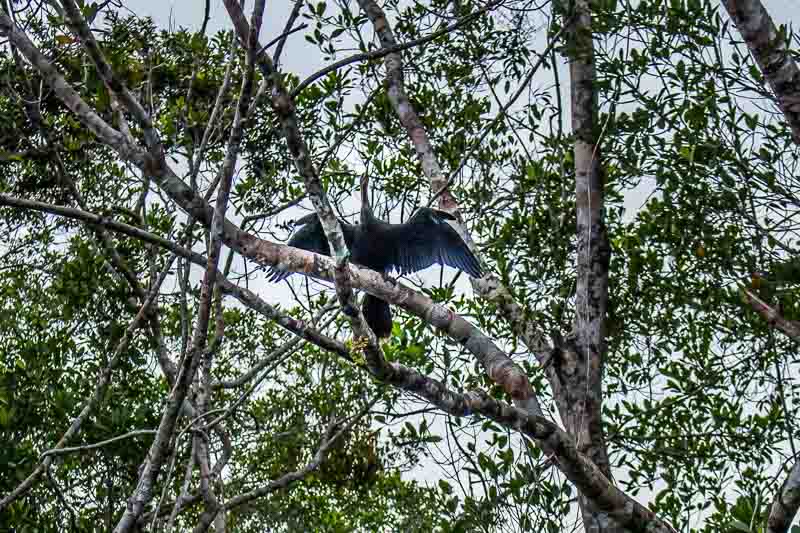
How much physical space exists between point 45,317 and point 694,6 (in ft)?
14.8

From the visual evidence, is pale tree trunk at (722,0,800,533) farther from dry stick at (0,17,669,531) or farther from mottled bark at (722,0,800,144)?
dry stick at (0,17,669,531)

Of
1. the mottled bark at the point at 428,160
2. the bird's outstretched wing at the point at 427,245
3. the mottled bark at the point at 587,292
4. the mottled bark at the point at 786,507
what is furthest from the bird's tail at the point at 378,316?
the mottled bark at the point at 786,507

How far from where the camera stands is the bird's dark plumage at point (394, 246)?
16.2 feet

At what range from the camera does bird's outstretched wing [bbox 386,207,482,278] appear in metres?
4.97

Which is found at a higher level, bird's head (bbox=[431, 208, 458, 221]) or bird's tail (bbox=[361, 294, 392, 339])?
bird's head (bbox=[431, 208, 458, 221])

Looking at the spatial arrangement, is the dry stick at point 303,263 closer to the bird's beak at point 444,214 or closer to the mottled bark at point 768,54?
the bird's beak at point 444,214

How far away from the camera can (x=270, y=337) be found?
6.88 m

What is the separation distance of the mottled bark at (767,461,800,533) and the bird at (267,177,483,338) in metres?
2.30

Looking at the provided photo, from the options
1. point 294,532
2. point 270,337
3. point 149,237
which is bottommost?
point 149,237

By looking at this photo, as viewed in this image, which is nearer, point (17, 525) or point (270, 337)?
point (17, 525)

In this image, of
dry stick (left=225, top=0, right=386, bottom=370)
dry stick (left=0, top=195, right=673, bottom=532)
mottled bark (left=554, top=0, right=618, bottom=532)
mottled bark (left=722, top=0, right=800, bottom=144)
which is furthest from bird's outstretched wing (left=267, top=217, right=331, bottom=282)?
mottled bark (left=722, top=0, right=800, bottom=144)

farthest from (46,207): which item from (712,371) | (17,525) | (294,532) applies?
(294,532)

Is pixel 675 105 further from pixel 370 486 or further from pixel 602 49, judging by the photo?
pixel 370 486

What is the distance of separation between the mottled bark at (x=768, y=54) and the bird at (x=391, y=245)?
2131 mm
